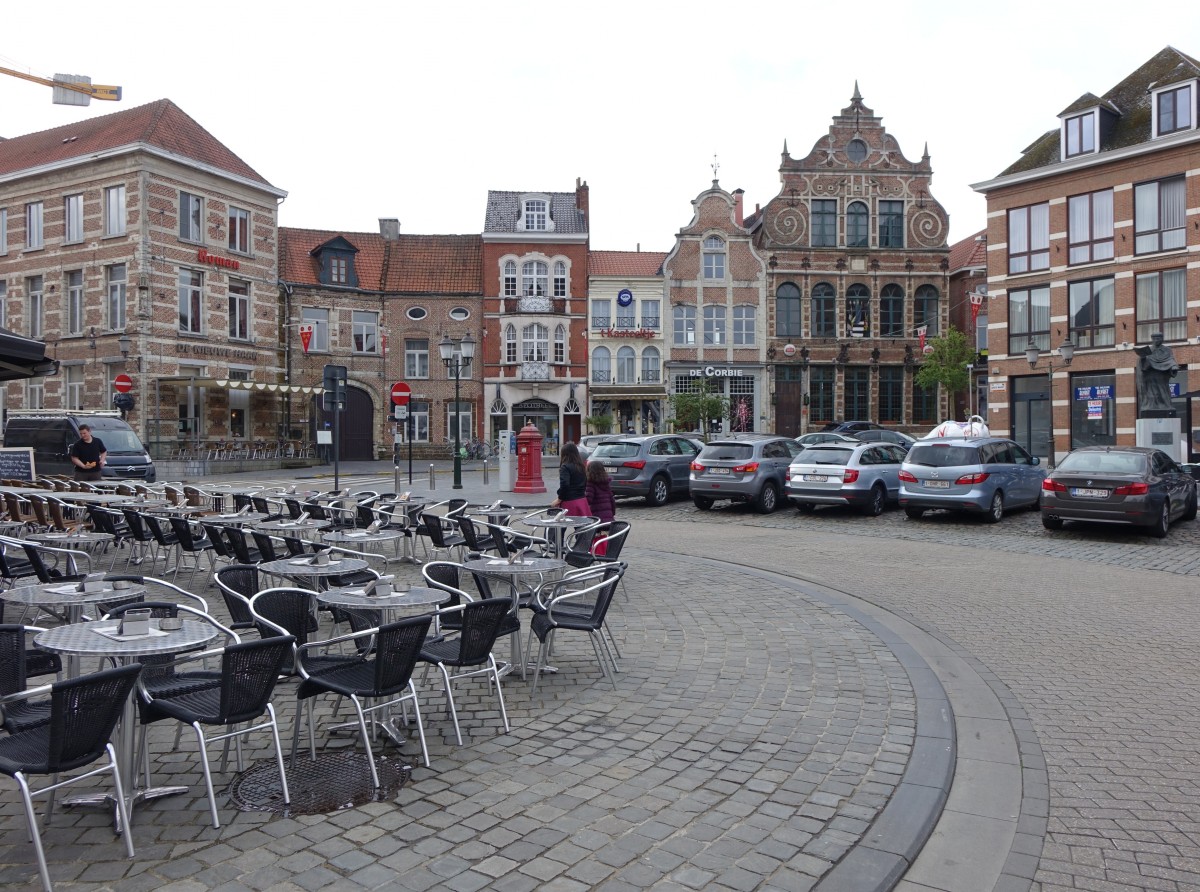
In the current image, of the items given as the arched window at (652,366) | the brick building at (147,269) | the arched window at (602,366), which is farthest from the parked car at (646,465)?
the arched window at (652,366)

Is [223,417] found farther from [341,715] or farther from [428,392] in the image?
[341,715]

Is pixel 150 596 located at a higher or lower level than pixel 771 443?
lower

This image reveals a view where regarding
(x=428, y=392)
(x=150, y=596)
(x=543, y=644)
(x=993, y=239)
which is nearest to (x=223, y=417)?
(x=428, y=392)

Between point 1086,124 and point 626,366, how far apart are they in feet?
68.9

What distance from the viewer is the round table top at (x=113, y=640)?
3.96 m

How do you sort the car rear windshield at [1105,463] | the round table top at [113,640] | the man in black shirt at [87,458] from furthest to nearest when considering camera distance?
the man in black shirt at [87,458] → the car rear windshield at [1105,463] → the round table top at [113,640]

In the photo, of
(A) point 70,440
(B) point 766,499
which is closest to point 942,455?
(B) point 766,499

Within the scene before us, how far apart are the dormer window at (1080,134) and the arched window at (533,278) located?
2203cm

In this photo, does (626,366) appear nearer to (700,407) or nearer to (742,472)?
(700,407)

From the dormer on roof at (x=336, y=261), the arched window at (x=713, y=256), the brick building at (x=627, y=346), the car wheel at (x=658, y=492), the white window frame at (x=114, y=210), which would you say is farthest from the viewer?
the arched window at (x=713, y=256)

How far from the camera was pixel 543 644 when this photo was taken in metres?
6.16

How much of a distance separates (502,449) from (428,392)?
19597 mm

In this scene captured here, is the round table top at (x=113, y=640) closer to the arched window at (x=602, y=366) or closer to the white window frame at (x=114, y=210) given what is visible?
the white window frame at (x=114, y=210)

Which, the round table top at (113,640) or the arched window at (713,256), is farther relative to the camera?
the arched window at (713,256)
